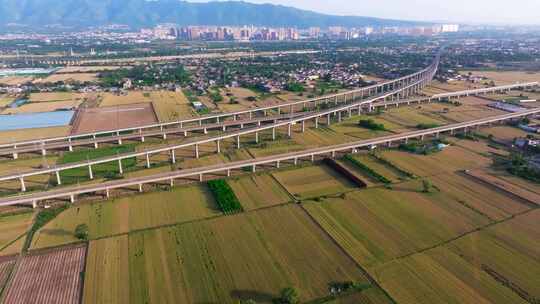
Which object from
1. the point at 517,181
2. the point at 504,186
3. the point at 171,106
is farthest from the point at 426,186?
the point at 171,106

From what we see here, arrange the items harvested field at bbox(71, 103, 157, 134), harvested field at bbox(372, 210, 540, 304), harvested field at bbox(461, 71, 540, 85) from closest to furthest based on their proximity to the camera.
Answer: harvested field at bbox(372, 210, 540, 304)
harvested field at bbox(71, 103, 157, 134)
harvested field at bbox(461, 71, 540, 85)

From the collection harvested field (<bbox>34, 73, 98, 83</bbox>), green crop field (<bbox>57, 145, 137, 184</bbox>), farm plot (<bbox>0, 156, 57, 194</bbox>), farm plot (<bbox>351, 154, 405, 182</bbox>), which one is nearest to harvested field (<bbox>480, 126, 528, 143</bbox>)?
farm plot (<bbox>351, 154, 405, 182</bbox>)

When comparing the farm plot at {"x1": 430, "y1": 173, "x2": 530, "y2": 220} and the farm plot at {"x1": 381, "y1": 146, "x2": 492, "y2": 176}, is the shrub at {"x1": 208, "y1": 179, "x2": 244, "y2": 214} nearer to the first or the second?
the farm plot at {"x1": 430, "y1": 173, "x2": 530, "y2": 220}

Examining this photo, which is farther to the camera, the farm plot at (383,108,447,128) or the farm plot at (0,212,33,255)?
the farm plot at (383,108,447,128)

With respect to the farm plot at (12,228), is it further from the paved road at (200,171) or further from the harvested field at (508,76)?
the harvested field at (508,76)

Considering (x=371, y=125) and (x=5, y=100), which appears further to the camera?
(x=5, y=100)

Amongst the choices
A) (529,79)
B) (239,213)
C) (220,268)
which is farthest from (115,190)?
(529,79)

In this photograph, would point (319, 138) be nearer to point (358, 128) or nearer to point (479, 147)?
point (358, 128)
